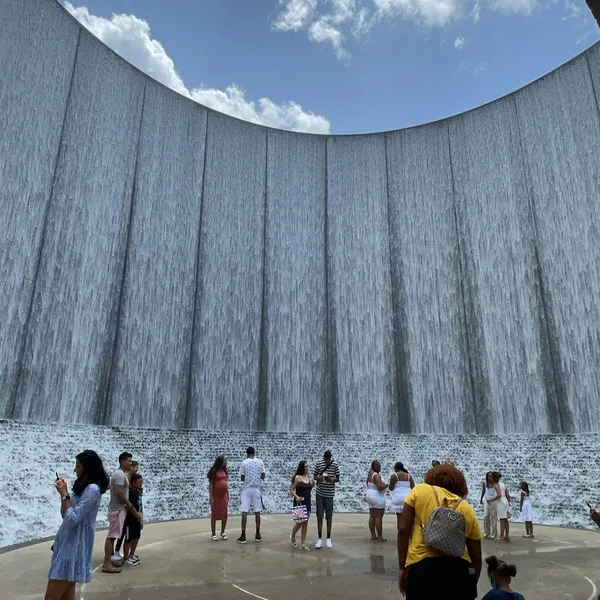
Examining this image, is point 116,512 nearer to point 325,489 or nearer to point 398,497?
point 325,489

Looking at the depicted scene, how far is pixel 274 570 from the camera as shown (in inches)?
164

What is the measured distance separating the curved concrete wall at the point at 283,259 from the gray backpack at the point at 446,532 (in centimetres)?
→ 987

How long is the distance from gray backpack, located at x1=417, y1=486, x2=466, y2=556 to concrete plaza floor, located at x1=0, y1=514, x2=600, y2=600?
2.09 meters

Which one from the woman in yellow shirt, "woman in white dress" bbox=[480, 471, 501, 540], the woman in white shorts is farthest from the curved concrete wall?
the woman in yellow shirt

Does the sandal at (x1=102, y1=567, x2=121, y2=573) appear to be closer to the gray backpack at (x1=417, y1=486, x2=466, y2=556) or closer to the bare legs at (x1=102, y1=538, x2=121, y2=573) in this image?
the bare legs at (x1=102, y1=538, x2=121, y2=573)

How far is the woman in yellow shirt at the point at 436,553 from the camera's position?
1.69m

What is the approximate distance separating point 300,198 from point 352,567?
1230cm

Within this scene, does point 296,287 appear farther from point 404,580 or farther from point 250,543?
point 404,580

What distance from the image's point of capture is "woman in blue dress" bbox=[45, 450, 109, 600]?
2.23 metres

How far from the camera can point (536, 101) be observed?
13680mm

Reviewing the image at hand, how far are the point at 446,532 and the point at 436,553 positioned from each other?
0.33 ft

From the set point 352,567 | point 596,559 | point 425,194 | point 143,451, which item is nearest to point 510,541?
point 596,559

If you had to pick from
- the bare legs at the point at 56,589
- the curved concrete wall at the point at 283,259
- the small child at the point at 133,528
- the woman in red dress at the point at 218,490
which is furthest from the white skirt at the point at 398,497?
the curved concrete wall at the point at 283,259

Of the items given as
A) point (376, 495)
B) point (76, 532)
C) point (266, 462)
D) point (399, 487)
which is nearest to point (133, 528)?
point (76, 532)
